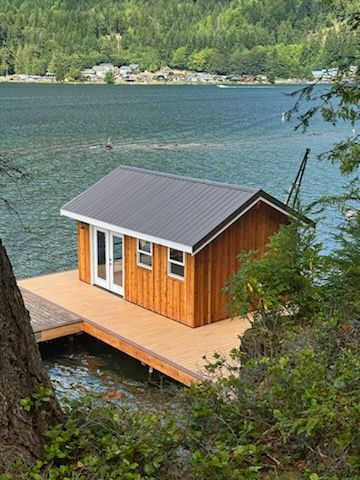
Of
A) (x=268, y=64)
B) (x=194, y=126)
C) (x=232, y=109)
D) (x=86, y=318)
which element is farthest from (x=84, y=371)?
(x=268, y=64)

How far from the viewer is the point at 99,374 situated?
11.9 m

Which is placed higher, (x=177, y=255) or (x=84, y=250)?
(x=177, y=255)

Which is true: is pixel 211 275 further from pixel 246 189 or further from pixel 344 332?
pixel 344 332

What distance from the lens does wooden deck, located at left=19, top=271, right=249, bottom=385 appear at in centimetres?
1088

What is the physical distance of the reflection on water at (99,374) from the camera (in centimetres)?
1082

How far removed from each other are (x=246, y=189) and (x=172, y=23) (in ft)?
472

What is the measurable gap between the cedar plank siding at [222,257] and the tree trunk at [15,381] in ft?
26.9

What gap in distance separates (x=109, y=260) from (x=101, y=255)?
40 centimetres

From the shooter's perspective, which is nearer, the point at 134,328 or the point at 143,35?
the point at 134,328

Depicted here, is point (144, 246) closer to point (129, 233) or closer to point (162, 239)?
point (129, 233)

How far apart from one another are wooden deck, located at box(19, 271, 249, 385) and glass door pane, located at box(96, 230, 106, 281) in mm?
336

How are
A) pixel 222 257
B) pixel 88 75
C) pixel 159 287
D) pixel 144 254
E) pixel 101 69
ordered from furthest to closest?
pixel 101 69, pixel 88 75, pixel 144 254, pixel 159 287, pixel 222 257

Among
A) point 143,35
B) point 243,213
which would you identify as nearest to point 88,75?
point 143,35

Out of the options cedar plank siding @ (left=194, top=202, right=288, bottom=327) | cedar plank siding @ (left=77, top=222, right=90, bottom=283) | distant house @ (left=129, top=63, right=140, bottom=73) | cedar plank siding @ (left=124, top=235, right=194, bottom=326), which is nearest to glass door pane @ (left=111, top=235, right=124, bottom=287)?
cedar plank siding @ (left=124, top=235, right=194, bottom=326)
